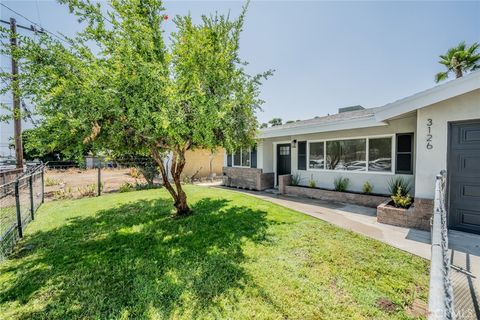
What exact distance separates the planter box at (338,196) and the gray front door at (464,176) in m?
2.57

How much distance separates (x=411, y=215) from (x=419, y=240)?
40.3 inches

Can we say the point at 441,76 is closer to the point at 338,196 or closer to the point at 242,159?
the point at 338,196

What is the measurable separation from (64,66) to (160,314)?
4.81 m

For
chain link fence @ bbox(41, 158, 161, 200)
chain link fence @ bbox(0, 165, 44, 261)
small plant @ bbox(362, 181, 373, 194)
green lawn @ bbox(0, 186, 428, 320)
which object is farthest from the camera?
chain link fence @ bbox(41, 158, 161, 200)

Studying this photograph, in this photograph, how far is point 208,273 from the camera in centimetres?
364

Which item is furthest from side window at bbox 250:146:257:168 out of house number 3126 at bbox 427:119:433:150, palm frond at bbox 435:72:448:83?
palm frond at bbox 435:72:448:83

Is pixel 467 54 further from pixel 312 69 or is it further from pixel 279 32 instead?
pixel 279 32

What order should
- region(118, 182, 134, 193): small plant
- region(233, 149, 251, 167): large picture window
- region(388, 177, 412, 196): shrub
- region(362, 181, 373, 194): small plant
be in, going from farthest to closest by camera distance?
region(233, 149, 251, 167): large picture window, region(118, 182, 134, 193): small plant, region(362, 181, 373, 194): small plant, region(388, 177, 412, 196): shrub

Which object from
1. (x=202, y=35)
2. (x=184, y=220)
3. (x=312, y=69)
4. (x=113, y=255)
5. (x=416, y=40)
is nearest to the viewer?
(x=113, y=255)

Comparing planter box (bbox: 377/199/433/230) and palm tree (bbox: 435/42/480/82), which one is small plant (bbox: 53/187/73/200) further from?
palm tree (bbox: 435/42/480/82)

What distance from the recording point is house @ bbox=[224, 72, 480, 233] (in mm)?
5004

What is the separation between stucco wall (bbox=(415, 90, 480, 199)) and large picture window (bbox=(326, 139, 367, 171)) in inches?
125

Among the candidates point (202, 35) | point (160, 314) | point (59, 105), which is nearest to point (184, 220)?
point (160, 314)

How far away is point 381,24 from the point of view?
8.84m
